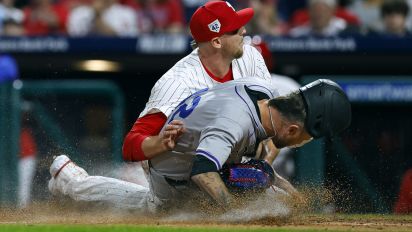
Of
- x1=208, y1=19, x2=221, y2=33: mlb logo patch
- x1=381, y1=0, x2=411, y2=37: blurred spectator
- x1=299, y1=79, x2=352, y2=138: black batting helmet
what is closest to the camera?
x1=299, y1=79, x2=352, y2=138: black batting helmet

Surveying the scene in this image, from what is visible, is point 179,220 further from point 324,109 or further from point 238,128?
point 324,109

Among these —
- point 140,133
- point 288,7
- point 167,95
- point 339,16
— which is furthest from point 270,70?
point 140,133

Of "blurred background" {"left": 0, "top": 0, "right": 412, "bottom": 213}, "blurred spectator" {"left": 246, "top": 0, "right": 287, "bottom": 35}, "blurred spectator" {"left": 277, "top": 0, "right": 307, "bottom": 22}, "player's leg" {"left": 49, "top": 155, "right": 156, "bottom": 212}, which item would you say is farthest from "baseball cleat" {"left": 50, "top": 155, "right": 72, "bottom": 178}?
"blurred spectator" {"left": 277, "top": 0, "right": 307, "bottom": 22}

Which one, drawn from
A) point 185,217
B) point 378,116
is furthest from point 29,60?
point 185,217

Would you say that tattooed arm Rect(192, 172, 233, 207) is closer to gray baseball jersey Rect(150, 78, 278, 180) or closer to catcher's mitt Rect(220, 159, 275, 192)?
gray baseball jersey Rect(150, 78, 278, 180)

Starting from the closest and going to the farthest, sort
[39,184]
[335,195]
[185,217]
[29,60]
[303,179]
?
[185,217] < [39,184] < [335,195] < [303,179] < [29,60]

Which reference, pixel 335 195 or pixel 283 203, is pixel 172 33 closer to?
pixel 335 195
